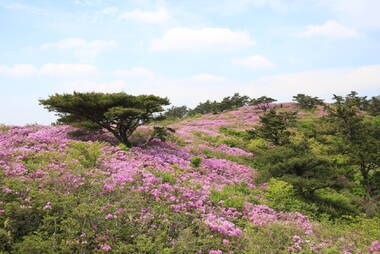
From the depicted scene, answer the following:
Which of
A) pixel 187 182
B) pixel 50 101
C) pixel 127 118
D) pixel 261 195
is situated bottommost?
pixel 261 195

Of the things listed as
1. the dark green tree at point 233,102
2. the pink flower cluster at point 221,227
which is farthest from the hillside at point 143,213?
the dark green tree at point 233,102

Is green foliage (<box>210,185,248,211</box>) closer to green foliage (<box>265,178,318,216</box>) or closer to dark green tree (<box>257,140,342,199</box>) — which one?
green foliage (<box>265,178,318,216</box>)

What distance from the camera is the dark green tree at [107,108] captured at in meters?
12.1

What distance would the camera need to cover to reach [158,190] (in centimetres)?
774

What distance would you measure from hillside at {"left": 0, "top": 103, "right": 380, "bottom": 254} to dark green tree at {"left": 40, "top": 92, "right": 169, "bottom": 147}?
7.64 feet

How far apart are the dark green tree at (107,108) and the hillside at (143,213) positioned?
7.64 ft

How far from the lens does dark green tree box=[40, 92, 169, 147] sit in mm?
12148

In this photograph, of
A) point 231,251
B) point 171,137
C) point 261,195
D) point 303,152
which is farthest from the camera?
point 171,137

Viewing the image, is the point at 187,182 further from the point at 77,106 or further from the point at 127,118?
the point at 77,106

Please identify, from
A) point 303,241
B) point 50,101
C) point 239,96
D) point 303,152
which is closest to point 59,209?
point 303,241

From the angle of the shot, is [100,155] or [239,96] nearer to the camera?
[100,155]

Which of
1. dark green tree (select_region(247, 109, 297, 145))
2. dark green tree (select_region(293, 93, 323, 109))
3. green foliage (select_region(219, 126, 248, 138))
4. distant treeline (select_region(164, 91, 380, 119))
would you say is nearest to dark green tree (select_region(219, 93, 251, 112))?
distant treeline (select_region(164, 91, 380, 119))

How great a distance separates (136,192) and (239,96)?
53000mm

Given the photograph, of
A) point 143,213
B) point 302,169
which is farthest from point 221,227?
point 302,169
